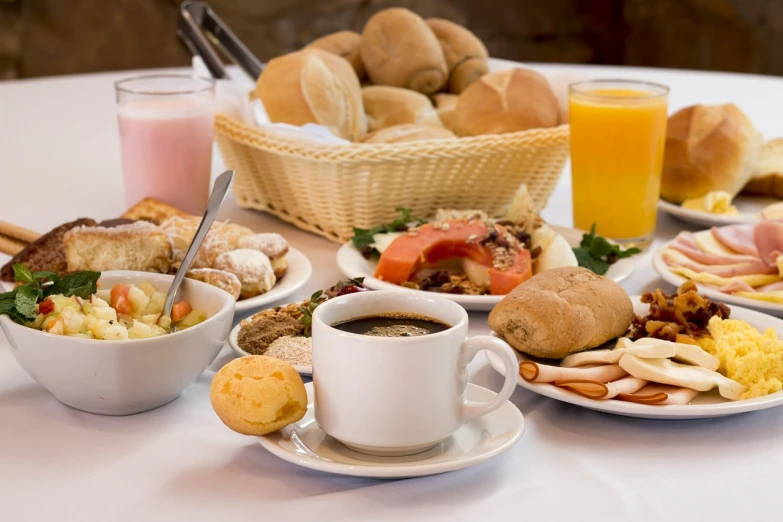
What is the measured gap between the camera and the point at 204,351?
997mm

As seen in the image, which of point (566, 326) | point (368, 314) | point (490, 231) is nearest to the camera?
point (368, 314)

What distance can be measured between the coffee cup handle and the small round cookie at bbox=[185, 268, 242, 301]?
0.44m

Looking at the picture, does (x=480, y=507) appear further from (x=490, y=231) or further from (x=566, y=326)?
(x=490, y=231)

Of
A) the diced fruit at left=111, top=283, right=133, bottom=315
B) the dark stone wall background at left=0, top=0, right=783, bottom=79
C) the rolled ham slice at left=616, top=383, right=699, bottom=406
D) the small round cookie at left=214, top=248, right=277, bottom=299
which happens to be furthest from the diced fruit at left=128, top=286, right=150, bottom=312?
the dark stone wall background at left=0, top=0, right=783, bottom=79

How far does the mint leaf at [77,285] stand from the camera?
3.45 ft

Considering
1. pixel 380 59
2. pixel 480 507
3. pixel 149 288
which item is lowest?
pixel 480 507

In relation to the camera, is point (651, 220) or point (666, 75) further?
point (666, 75)

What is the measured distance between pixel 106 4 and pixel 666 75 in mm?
3575

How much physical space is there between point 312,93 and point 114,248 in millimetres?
640

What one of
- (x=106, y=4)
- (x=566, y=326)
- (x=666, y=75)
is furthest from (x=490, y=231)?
(x=106, y=4)

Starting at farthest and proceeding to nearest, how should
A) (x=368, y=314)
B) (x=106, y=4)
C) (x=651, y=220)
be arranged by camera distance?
1. (x=106, y=4)
2. (x=651, y=220)
3. (x=368, y=314)

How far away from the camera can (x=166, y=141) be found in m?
1.66

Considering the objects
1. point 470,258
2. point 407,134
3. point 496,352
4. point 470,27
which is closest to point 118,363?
point 496,352

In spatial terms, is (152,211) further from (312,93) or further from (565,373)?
(565,373)
